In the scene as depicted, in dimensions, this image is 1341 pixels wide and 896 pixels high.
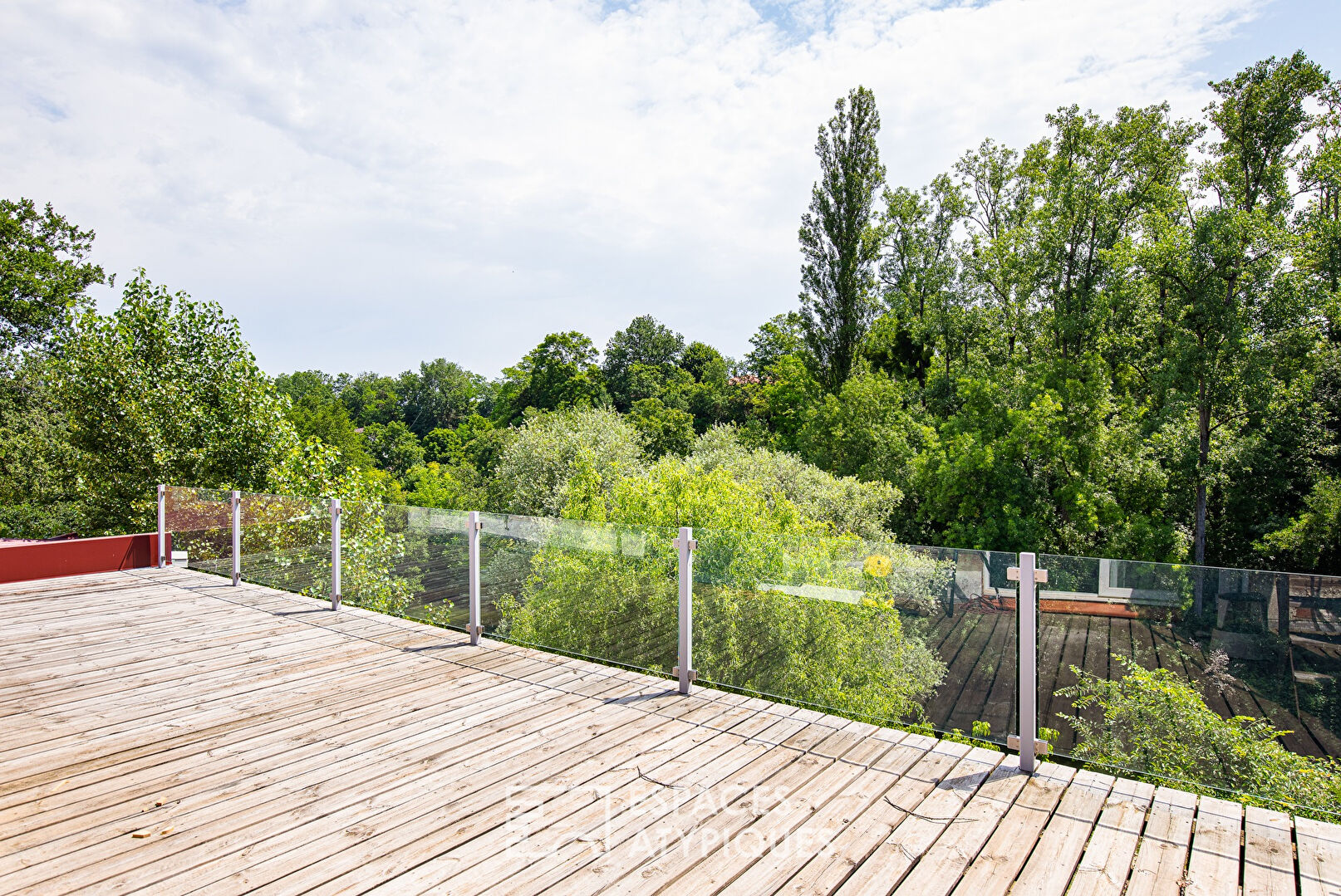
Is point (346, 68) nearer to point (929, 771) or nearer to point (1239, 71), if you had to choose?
point (929, 771)

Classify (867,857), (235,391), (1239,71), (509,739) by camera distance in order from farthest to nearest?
1. (1239,71)
2. (235,391)
3. (509,739)
4. (867,857)

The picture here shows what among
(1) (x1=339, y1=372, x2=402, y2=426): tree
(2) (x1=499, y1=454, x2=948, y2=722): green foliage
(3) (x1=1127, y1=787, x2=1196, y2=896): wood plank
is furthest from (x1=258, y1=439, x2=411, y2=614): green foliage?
(1) (x1=339, y1=372, x2=402, y2=426): tree

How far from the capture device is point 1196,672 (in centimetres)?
320

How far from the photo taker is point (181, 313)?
1302 centimetres

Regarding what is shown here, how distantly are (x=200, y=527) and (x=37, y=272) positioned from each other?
78.5ft

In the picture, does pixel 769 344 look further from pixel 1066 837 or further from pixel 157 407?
pixel 1066 837

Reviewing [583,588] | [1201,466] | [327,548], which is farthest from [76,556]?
[1201,466]

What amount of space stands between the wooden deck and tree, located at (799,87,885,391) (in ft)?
86.7

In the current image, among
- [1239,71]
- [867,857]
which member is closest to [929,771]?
[867,857]

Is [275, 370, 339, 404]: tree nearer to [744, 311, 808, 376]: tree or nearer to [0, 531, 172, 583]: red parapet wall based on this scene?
[744, 311, 808, 376]: tree

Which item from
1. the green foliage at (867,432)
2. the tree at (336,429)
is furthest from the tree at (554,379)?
the green foliage at (867,432)

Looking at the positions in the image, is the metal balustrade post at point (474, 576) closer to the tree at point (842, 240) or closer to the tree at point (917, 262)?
the tree at point (842, 240)

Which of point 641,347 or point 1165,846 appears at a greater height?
point 641,347

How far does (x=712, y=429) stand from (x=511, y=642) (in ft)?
83.7
